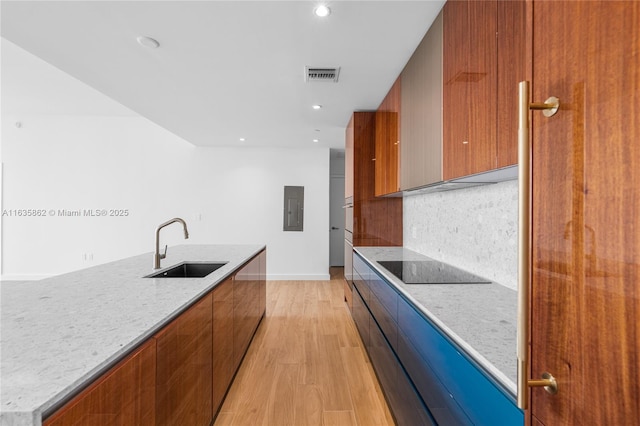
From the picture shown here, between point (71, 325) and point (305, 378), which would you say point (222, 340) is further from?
point (71, 325)

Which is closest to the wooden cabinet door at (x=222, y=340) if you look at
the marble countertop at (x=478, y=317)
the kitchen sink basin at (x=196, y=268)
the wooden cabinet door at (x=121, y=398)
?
the kitchen sink basin at (x=196, y=268)

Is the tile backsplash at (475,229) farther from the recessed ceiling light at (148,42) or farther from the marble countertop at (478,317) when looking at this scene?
the recessed ceiling light at (148,42)

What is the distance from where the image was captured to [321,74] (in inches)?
100

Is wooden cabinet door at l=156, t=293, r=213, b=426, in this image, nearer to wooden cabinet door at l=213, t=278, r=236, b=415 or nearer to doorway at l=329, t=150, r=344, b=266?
wooden cabinet door at l=213, t=278, r=236, b=415

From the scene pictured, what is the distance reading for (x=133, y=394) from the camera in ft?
3.03

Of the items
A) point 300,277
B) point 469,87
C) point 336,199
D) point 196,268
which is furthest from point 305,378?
point 336,199

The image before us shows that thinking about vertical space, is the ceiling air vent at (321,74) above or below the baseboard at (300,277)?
above

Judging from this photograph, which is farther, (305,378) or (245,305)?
(245,305)

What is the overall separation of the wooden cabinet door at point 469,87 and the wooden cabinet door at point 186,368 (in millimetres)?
1477

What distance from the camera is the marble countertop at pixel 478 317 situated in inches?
32.5

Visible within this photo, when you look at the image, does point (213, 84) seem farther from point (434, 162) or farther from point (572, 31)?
point (572, 31)

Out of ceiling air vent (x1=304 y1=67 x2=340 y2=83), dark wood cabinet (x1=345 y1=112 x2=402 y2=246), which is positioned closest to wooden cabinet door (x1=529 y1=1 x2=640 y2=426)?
ceiling air vent (x1=304 y1=67 x2=340 y2=83)

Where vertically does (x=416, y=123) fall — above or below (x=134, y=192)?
above

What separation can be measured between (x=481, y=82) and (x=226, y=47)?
177cm
